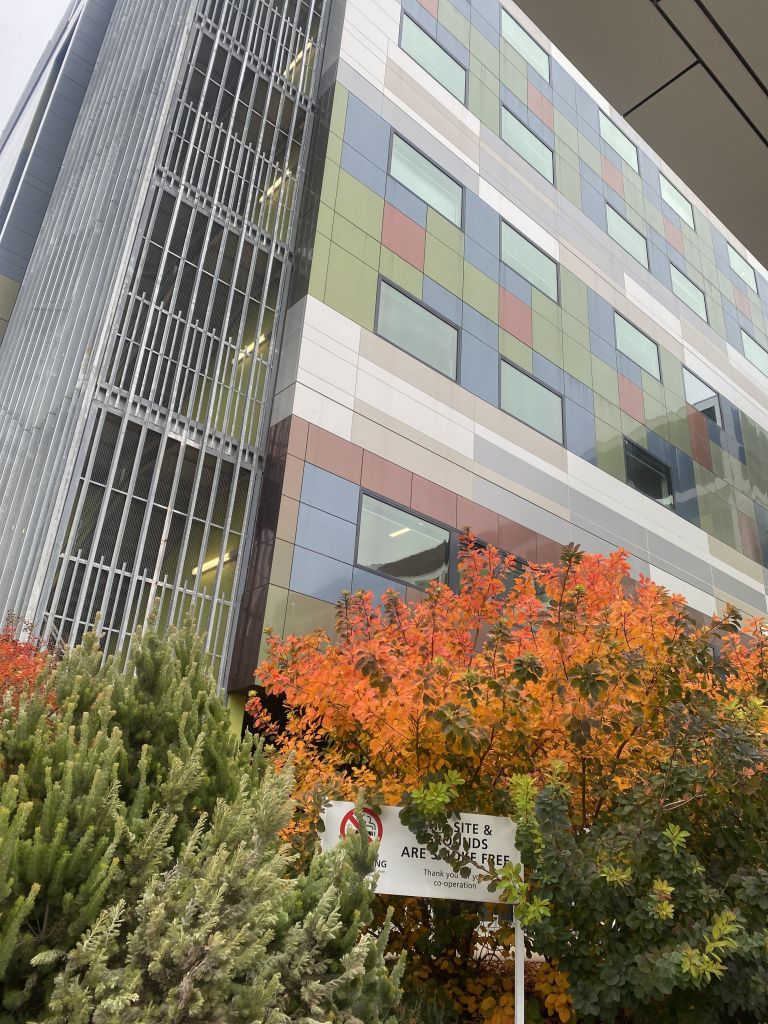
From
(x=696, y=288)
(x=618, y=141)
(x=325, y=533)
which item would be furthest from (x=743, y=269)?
(x=325, y=533)

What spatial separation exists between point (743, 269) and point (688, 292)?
330 inches

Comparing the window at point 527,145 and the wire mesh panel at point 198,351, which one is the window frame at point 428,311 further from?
the window at point 527,145

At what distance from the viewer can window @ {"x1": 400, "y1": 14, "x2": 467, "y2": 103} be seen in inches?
960

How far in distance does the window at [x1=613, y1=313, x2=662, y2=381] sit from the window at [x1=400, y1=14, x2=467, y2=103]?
9.53 meters

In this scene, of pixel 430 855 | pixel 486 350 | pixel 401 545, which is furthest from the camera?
pixel 486 350

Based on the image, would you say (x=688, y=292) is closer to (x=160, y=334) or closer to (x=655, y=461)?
(x=655, y=461)

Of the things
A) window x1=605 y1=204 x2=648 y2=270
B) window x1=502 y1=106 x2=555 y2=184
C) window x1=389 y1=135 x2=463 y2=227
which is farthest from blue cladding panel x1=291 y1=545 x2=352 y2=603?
window x1=605 y1=204 x2=648 y2=270

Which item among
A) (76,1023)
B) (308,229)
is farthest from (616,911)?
(308,229)

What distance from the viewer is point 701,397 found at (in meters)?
32.6

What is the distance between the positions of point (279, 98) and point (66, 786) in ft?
67.2

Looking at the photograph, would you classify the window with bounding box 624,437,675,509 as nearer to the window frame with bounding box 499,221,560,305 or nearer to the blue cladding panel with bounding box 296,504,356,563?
the window frame with bounding box 499,221,560,305

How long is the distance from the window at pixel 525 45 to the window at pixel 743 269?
14.9 metres

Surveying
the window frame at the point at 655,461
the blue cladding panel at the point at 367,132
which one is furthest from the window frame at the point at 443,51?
the window frame at the point at 655,461

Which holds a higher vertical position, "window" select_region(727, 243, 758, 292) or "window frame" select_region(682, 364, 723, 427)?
"window" select_region(727, 243, 758, 292)
